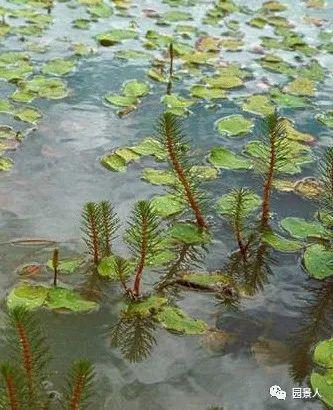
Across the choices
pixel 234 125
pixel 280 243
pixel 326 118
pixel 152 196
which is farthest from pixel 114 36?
pixel 280 243

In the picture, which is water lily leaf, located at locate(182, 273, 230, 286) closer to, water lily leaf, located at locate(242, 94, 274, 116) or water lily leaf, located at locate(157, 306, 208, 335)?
water lily leaf, located at locate(157, 306, 208, 335)

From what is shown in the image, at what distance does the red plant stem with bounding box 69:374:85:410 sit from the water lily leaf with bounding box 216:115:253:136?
2468 millimetres

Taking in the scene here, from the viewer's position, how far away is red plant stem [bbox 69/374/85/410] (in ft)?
5.15

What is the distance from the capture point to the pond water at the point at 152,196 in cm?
211

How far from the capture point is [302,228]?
2842 millimetres

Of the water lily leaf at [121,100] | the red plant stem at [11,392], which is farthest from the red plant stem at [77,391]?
the water lily leaf at [121,100]

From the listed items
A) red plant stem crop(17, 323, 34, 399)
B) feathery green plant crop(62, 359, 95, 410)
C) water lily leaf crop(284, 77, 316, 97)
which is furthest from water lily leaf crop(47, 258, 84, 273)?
water lily leaf crop(284, 77, 316, 97)

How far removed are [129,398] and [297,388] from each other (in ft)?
1.99

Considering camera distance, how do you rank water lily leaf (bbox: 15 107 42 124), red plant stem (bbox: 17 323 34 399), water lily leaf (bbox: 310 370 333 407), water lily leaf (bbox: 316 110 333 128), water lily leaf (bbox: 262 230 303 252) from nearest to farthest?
red plant stem (bbox: 17 323 34 399) < water lily leaf (bbox: 310 370 333 407) < water lily leaf (bbox: 262 230 303 252) < water lily leaf (bbox: 15 107 42 124) < water lily leaf (bbox: 316 110 333 128)

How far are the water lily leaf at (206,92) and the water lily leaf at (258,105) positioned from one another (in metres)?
0.21

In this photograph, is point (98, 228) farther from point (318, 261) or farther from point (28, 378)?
point (318, 261)

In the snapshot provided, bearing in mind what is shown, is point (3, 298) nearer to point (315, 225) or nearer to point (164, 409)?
point (164, 409)

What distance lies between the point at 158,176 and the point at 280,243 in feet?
2.93

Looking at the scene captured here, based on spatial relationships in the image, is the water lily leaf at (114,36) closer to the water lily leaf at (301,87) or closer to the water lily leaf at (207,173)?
the water lily leaf at (301,87)
